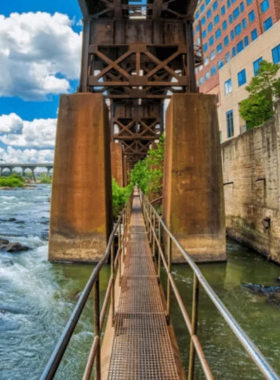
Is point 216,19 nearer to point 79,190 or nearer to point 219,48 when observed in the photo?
point 219,48

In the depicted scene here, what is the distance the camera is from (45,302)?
258 inches

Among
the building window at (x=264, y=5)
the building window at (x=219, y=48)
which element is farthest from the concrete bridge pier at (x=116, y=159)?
the building window at (x=219, y=48)

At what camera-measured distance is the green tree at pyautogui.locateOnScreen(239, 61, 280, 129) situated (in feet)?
55.9

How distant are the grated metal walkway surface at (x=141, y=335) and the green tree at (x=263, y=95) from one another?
1572cm

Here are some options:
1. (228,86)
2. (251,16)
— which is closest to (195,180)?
(228,86)

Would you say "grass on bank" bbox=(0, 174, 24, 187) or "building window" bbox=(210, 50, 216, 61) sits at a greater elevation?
"building window" bbox=(210, 50, 216, 61)

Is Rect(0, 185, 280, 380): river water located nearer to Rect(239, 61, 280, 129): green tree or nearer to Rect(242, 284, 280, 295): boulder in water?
Rect(242, 284, 280, 295): boulder in water

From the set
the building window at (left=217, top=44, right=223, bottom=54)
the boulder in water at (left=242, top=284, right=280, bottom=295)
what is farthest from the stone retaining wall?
the building window at (left=217, top=44, right=223, bottom=54)

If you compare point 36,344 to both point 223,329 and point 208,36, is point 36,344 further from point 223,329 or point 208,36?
point 208,36

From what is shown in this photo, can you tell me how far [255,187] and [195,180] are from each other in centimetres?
361

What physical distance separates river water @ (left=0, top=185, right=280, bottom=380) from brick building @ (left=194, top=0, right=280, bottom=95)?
2800cm

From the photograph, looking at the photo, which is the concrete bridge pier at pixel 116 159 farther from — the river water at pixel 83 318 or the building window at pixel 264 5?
the building window at pixel 264 5

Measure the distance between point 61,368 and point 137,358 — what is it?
2.03m

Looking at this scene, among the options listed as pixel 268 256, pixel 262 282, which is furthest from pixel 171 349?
pixel 268 256
